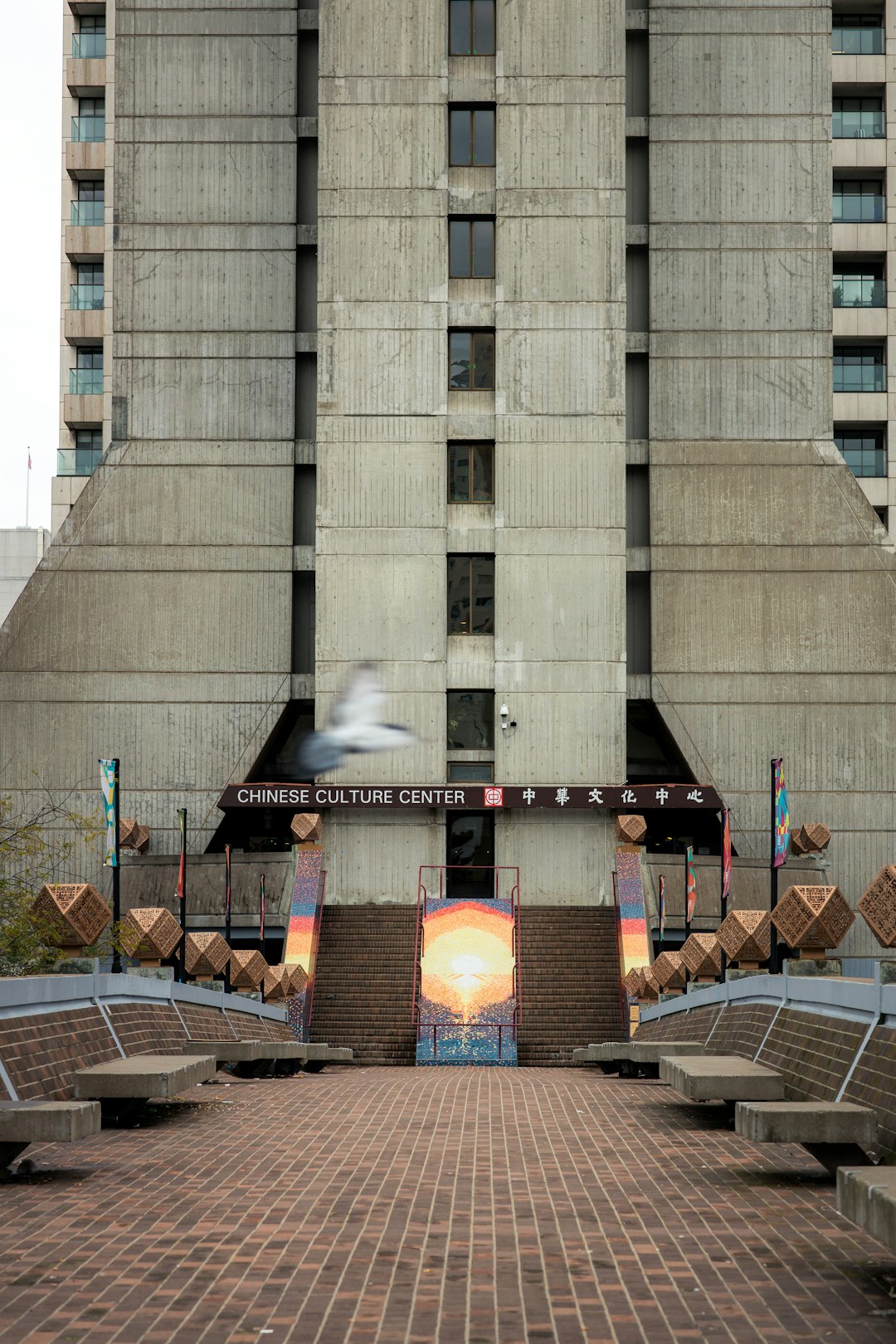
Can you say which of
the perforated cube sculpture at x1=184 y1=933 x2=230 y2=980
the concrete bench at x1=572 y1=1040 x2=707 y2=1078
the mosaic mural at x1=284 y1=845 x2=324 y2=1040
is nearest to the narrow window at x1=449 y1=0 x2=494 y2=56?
the mosaic mural at x1=284 y1=845 x2=324 y2=1040

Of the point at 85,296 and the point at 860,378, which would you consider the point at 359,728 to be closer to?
the point at 85,296

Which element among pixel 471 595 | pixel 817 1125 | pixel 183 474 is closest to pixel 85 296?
pixel 183 474

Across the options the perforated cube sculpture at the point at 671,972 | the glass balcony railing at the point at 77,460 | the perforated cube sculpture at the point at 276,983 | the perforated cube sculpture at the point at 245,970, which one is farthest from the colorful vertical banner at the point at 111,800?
the glass balcony railing at the point at 77,460

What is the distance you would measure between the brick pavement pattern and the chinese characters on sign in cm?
3081

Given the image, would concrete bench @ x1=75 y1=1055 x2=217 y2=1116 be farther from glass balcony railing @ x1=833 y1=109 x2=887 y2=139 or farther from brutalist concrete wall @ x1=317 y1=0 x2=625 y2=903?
glass balcony railing @ x1=833 y1=109 x2=887 y2=139

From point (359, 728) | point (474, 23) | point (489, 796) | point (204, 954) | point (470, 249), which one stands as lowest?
point (204, 954)

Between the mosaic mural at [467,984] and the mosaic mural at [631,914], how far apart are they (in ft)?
8.80

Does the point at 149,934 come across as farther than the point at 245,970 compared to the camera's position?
No

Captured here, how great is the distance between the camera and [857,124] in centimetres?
5441

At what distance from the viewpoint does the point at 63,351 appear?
188 ft

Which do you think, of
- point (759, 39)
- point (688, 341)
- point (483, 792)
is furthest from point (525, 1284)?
point (759, 39)

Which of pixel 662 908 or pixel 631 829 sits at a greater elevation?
pixel 631 829

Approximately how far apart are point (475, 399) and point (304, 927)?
16.4 meters

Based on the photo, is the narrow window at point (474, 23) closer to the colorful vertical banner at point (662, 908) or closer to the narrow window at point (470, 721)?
the narrow window at point (470, 721)
